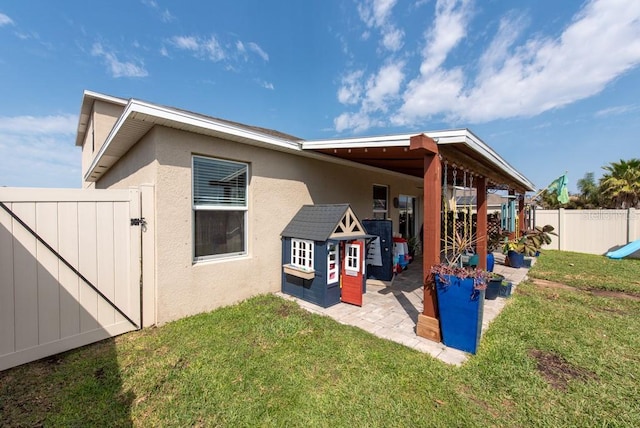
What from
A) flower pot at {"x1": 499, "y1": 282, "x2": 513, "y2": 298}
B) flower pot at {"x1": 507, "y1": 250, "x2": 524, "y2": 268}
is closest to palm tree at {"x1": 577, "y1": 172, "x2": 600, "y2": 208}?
flower pot at {"x1": 507, "y1": 250, "x2": 524, "y2": 268}

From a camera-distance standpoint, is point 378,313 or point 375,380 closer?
point 375,380

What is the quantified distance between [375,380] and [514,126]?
497 inches

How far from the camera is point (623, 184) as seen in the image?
1503 centimetres

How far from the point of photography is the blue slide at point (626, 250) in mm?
9281

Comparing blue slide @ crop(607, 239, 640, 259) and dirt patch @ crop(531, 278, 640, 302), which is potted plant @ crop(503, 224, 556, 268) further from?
blue slide @ crop(607, 239, 640, 259)

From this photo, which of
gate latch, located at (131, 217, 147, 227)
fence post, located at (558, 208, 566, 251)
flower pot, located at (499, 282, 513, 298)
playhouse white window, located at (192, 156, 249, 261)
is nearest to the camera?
gate latch, located at (131, 217, 147, 227)

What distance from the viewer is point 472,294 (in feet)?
10.2

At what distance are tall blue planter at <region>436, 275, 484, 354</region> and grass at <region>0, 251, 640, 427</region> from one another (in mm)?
242

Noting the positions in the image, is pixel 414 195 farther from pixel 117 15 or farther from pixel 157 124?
pixel 117 15

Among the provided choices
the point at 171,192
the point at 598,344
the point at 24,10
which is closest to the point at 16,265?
the point at 171,192

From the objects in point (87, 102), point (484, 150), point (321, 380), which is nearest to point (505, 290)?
point (484, 150)

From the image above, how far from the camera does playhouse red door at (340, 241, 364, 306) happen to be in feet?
15.3

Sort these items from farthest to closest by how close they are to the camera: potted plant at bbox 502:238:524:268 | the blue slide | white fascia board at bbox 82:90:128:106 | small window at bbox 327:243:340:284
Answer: white fascia board at bbox 82:90:128:106 → the blue slide → potted plant at bbox 502:238:524:268 → small window at bbox 327:243:340:284

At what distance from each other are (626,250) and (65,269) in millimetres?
16082
